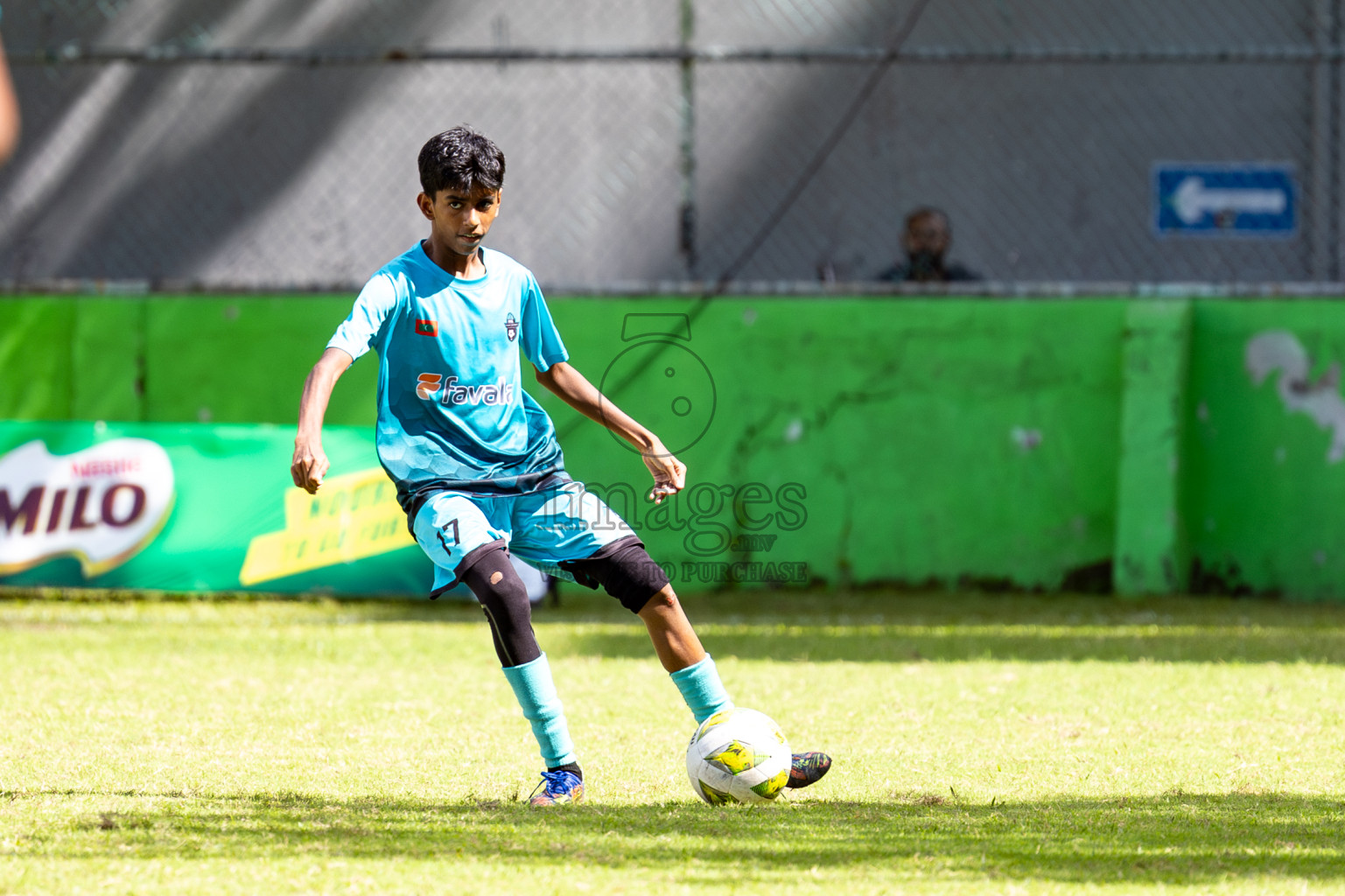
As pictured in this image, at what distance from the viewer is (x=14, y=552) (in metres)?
8.33

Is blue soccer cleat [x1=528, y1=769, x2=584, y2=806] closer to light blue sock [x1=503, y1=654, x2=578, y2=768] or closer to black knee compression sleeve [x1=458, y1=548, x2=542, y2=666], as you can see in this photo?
light blue sock [x1=503, y1=654, x2=578, y2=768]

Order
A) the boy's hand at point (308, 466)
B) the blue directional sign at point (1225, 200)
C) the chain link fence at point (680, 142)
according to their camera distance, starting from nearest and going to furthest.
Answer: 1. the boy's hand at point (308, 466)
2. the blue directional sign at point (1225, 200)
3. the chain link fence at point (680, 142)

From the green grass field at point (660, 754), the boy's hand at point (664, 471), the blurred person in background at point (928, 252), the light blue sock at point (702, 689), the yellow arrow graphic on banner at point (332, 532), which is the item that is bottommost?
the green grass field at point (660, 754)

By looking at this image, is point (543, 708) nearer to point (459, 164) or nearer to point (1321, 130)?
point (459, 164)

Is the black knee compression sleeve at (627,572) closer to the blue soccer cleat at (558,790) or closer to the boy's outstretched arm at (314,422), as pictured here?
the blue soccer cleat at (558,790)

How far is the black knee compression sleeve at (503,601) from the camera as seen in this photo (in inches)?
160

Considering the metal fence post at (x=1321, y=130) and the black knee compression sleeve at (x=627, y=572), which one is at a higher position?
the metal fence post at (x=1321, y=130)

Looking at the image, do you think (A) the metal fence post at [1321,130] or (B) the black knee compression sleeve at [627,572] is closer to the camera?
(B) the black knee compression sleeve at [627,572]

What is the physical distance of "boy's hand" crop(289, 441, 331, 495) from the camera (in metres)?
3.69

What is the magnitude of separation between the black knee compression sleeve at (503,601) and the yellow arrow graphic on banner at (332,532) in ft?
14.0

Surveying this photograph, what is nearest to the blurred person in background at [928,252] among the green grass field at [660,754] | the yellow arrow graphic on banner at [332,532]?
the green grass field at [660,754]

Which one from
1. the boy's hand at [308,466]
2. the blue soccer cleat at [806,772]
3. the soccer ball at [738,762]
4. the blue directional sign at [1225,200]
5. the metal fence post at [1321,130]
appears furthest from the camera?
the blue directional sign at [1225,200]

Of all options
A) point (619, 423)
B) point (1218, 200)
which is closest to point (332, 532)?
point (619, 423)

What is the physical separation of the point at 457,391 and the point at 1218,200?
898 cm
